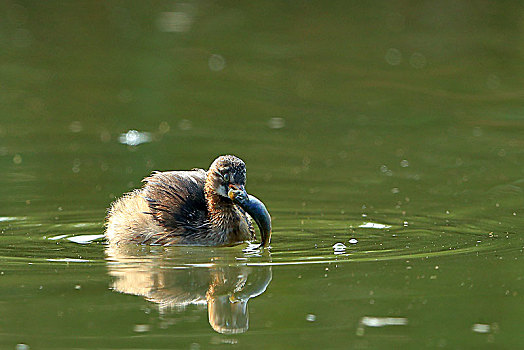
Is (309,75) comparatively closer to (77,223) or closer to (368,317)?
(77,223)

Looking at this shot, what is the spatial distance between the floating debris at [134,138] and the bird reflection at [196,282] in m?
4.60

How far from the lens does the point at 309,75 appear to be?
17.5 m

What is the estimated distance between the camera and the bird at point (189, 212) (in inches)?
369

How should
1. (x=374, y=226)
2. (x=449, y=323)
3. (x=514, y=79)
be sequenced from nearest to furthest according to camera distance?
(x=449, y=323)
(x=374, y=226)
(x=514, y=79)

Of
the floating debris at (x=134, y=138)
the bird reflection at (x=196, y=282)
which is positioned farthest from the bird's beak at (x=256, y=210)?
the floating debris at (x=134, y=138)

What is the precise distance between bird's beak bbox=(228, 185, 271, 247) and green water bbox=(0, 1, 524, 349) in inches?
6.2

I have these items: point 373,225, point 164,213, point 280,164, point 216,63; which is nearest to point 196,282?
point 164,213

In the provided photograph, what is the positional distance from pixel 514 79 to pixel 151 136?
19.9 ft

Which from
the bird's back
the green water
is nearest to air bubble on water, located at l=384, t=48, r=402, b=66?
the green water

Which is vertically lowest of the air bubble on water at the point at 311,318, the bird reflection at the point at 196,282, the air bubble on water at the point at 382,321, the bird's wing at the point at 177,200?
the bird reflection at the point at 196,282

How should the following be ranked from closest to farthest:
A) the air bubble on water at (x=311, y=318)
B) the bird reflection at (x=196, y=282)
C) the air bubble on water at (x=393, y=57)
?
1. the air bubble on water at (x=311, y=318)
2. the bird reflection at (x=196, y=282)
3. the air bubble on water at (x=393, y=57)

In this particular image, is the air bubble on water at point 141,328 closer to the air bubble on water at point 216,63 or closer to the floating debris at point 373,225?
the floating debris at point 373,225

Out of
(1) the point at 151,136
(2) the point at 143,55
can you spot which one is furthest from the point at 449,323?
(2) the point at 143,55

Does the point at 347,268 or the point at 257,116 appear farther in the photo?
the point at 257,116
